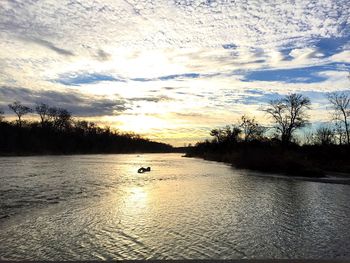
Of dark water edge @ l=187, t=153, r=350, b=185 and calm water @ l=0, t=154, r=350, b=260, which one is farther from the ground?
dark water edge @ l=187, t=153, r=350, b=185

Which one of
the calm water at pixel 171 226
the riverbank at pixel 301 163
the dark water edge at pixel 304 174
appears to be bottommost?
the calm water at pixel 171 226

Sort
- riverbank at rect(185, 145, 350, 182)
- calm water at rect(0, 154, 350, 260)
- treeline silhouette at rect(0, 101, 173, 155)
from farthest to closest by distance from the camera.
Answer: treeline silhouette at rect(0, 101, 173, 155), riverbank at rect(185, 145, 350, 182), calm water at rect(0, 154, 350, 260)

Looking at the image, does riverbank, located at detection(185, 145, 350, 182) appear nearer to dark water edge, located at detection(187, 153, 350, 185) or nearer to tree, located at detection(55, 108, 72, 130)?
dark water edge, located at detection(187, 153, 350, 185)

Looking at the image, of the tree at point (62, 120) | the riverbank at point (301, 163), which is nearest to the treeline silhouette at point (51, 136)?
the tree at point (62, 120)

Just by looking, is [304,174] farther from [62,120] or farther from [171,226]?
[62,120]

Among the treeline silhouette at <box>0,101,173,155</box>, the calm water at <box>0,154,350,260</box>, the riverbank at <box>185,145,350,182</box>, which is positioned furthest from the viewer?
the treeline silhouette at <box>0,101,173,155</box>

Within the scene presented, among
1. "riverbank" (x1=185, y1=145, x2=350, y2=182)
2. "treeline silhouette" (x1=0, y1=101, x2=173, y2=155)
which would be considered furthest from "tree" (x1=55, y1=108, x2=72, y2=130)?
"riverbank" (x1=185, y1=145, x2=350, y2=182)

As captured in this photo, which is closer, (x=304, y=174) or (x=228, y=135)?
(x=304, y=174)

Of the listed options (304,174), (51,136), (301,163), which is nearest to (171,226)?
(304,174)

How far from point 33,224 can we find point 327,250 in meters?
10.5

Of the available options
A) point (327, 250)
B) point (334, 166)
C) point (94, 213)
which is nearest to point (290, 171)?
point (334, 166)

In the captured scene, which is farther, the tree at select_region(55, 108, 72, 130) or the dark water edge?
the tree at select_region(55, 108, 72, 130)

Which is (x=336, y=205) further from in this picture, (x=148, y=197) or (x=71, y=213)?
(x=71, y=213)

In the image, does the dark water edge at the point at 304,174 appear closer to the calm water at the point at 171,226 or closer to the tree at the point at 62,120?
the calm water at the point at 171,226
